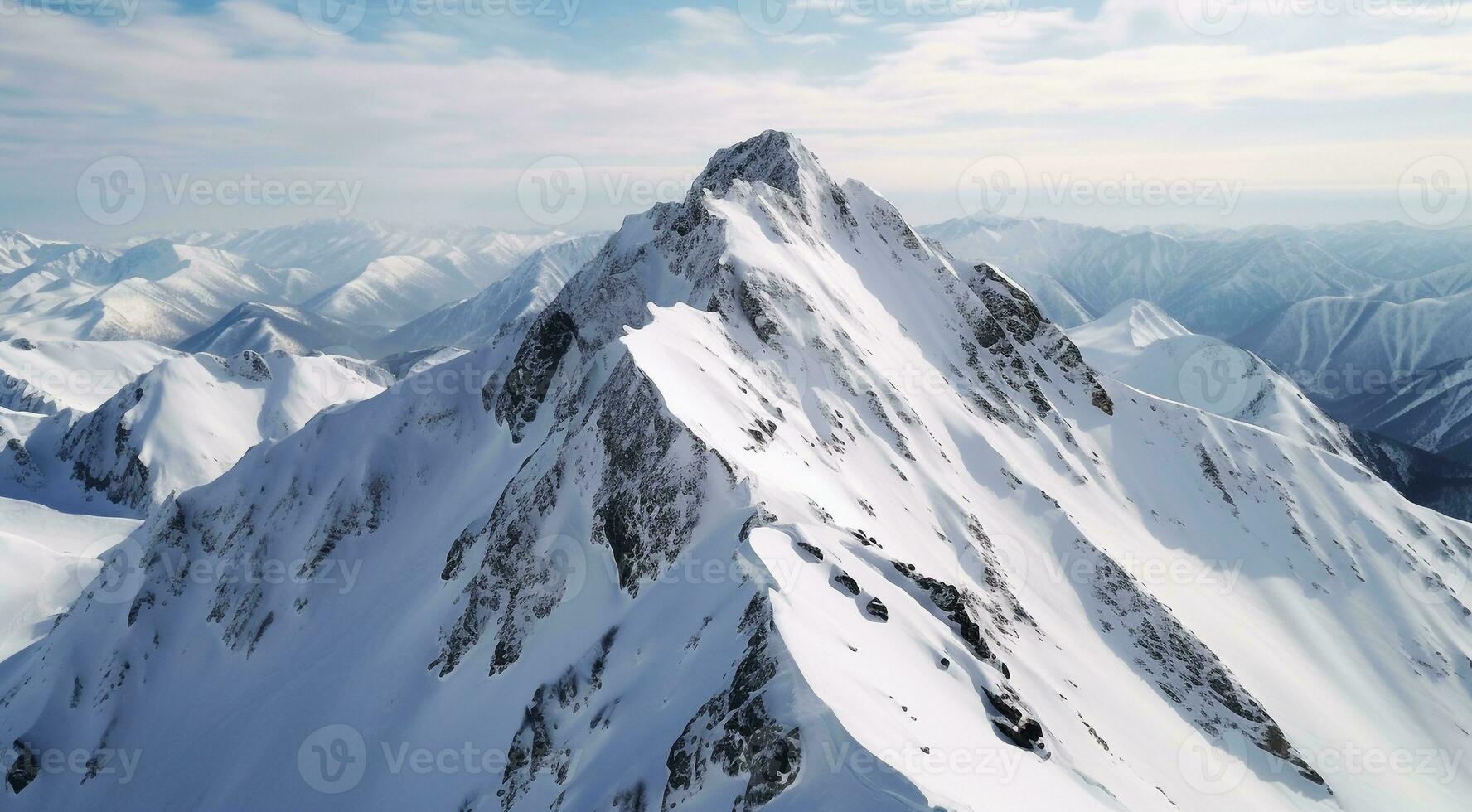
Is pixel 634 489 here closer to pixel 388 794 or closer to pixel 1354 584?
pixel 388 794

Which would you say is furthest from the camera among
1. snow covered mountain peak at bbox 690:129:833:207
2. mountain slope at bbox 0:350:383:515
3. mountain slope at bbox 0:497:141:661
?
mountain slope at bbox 0:350:383:515

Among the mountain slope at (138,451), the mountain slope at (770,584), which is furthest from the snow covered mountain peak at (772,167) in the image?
the mountain slope at (138,451)

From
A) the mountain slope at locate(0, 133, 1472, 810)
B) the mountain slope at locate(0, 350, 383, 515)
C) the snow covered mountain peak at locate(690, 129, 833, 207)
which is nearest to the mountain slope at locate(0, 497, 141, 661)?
the mountain slope at locate(0, 350, 383, 515)

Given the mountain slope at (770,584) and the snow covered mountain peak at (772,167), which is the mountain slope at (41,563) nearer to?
the mountain slope at (770,584)

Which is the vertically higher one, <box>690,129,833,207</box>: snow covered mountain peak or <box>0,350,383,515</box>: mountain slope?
<box>690,129,833,207</box>: snow covered mountain peak

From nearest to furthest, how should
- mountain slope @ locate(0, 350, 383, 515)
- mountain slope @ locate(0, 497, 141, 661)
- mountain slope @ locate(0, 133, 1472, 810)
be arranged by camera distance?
mountain slope @ locate(0, 133, 1472, 810), mountain slope @ locate(0, 497, 141, 661), mountain slope @ locate(0, 350, 383, 515)

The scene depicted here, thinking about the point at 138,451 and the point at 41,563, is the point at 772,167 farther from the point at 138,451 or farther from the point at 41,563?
the point at 138,451

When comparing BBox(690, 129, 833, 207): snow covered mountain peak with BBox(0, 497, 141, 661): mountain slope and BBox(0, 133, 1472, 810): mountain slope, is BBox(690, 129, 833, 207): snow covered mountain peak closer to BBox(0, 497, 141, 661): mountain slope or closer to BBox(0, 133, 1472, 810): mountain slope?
BBox(0, 133, 1472, 810): mountain slope

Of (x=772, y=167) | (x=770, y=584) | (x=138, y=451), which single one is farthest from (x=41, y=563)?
(x=770, y=584)

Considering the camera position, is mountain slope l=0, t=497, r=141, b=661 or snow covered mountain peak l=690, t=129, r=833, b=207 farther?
mountain slope l=0, t=497, r=141, b=661

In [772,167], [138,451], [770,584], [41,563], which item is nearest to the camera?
[770,584]
